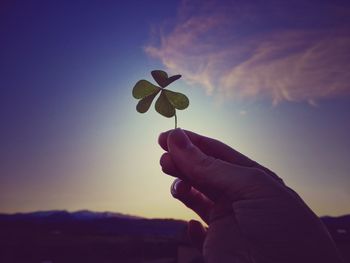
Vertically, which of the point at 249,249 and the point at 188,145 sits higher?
the point at 188,145

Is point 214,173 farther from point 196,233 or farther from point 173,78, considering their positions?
point 196,233

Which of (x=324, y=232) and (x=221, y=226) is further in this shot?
(x=221, y=226)

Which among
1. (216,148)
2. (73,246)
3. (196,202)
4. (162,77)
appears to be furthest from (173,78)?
(73,246)

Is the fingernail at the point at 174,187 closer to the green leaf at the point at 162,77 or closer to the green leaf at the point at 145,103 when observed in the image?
the green leaf at the point at 145,103

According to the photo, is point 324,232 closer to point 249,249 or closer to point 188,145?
point 249,249

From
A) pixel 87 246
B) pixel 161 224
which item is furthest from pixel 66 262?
pixel 161 224

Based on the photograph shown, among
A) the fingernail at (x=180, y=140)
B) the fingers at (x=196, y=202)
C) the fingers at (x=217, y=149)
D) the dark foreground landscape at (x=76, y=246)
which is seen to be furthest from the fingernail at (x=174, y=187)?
the dark foreground landscape at (x=76, y=246)

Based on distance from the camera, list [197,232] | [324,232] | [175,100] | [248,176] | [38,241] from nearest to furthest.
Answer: [324,232] < [248,176] < [175,100] < [197,232] < [38,241]
